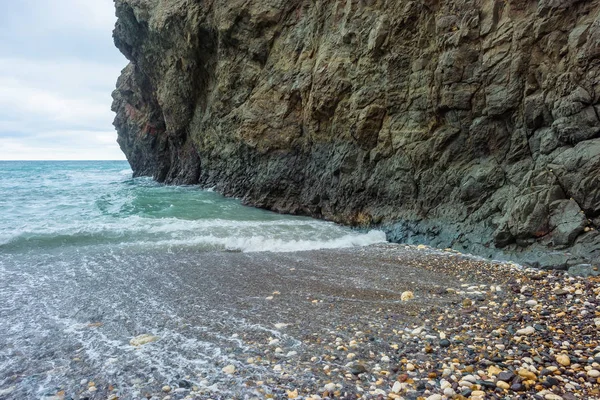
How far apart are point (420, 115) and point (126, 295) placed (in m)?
8.10

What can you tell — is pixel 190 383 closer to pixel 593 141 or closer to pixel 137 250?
pixel 137 250

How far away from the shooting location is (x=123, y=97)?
32.3 m

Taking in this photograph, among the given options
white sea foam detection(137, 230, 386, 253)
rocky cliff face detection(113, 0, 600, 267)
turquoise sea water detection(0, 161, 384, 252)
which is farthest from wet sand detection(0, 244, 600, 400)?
turquoise sea water detection(0, 161, 384, 252)

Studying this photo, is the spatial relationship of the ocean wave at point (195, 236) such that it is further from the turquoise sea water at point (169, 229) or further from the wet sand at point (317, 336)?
the wet sand at point (317, 336)

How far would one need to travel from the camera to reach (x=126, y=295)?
557 cm

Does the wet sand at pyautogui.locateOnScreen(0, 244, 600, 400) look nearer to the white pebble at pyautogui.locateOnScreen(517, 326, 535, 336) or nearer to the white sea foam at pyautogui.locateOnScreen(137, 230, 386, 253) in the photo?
the white pebble at pyautogui.locateOnScreen(517, 326, 535, 336)

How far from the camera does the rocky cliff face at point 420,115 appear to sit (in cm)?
685

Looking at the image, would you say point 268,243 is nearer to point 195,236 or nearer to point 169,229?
point 195,236

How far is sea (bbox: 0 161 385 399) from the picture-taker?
11.4 ft

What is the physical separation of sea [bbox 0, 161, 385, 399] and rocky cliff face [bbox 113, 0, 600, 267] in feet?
6.31

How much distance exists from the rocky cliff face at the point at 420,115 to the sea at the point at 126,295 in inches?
75.8

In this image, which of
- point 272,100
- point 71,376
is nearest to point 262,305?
point 71,376

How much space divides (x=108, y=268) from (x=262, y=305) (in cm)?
372

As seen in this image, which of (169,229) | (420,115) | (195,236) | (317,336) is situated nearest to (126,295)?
(317,336)
